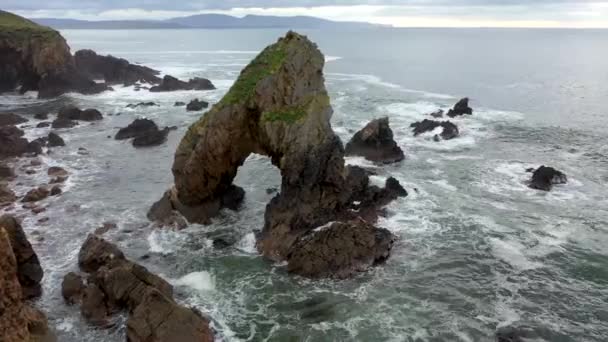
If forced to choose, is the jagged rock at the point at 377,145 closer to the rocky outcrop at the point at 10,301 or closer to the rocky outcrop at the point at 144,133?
the rocky outcrop at the point at 144,133

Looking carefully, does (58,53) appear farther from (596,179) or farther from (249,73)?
(596,179)

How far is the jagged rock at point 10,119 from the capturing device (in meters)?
57.1

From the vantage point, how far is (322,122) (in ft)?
100

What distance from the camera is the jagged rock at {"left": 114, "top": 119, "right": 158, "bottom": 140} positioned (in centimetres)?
5331

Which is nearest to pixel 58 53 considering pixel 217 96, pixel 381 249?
pixel 217 96

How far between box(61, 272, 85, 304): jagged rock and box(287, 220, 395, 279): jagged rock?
972 cm

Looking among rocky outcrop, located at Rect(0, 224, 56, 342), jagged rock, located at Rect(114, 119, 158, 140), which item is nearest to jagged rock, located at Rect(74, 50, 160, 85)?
jagged rock, located at Rect(114, 119, 158, 140)

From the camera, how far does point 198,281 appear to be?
84.0ft

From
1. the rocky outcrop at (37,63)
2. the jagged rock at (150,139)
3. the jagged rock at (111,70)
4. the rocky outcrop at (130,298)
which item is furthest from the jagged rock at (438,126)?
the jagged rock at (111,70)

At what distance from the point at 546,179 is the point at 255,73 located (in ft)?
75.8

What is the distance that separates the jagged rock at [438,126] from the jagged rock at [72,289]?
37274 mm

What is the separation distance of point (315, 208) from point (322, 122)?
5054 millimetres

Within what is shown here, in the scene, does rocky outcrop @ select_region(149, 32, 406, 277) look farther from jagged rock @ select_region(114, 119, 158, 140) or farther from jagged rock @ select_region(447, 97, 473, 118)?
jagged rock @ select_region(447, 97, 473, 118)

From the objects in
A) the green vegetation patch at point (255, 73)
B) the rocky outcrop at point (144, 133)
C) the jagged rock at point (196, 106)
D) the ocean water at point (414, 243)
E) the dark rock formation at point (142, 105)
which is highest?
the green vegetation patch at point (255, 73)
